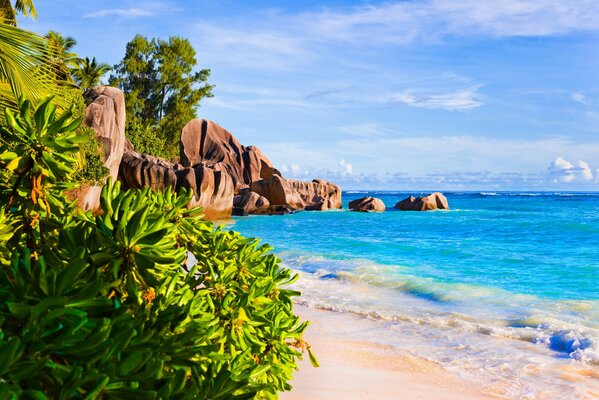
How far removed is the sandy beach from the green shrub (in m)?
2.56

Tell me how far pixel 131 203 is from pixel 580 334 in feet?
29.4

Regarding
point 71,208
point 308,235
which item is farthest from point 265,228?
point 71,208

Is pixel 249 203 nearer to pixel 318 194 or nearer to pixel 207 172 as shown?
pixel 207 172

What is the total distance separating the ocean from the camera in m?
7.52

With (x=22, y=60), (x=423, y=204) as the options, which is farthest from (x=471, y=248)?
(x=423, y=204)

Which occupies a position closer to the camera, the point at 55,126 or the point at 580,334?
the point at 55,126

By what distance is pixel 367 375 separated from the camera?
6.55m

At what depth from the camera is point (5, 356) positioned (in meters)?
1.44

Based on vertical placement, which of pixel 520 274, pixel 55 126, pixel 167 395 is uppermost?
pixel 55 126

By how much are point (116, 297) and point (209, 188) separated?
Answer: 1339 inches

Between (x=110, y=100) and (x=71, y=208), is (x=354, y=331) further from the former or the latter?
(x=110, y=100)

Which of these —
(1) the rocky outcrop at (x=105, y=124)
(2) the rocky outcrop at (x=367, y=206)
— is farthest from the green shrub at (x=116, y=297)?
(2) the rocky outcrop at (x=367, y=206)

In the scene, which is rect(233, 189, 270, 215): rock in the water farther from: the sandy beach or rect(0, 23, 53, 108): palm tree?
rect(0, 23, 53, 108): palm tree

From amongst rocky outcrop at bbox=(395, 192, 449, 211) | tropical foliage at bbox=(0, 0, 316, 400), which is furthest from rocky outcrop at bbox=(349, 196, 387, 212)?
tropical foliage at bbox=(0, 0, 316, 400)
